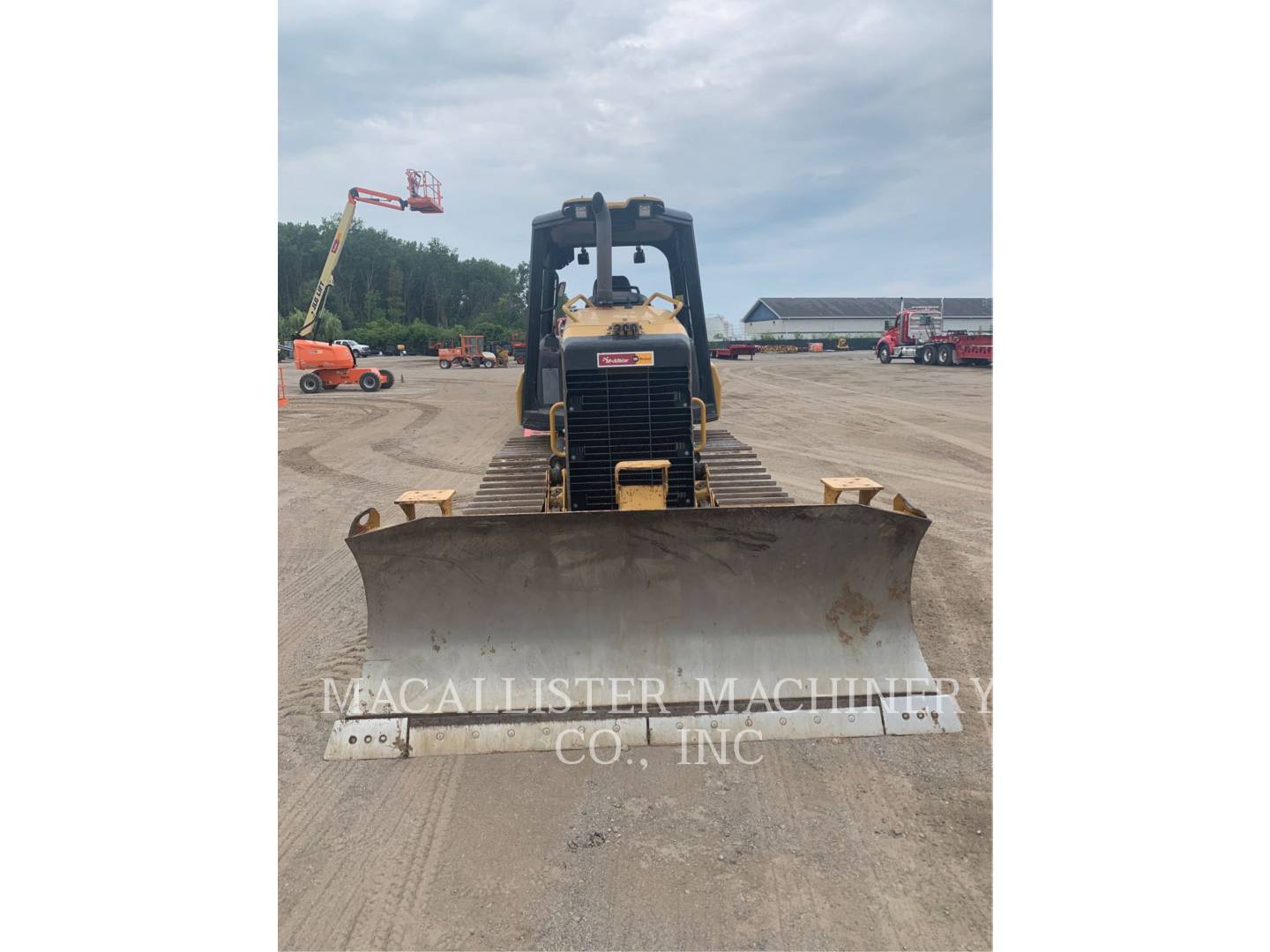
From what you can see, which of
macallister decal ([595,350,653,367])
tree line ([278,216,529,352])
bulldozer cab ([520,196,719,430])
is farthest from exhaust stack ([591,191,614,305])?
tree line ([278,216,529,352])

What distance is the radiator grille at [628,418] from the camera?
4.30 m

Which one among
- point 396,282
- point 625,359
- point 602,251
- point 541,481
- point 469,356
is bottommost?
point 541,481

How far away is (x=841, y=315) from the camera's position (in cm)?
6350

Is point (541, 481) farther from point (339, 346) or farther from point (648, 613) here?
point (339, 346)

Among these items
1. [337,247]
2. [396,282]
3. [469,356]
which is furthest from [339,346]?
[396,282]

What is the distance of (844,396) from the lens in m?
19.8

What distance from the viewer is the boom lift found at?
2114cm

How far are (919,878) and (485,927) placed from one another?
1448 mm

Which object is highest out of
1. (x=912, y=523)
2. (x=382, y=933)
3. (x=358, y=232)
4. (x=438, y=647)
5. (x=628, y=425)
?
(x=358, y=232)

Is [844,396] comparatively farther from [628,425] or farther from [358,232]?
[358,232]

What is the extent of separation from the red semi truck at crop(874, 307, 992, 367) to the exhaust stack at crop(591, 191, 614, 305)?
26305 millimetres

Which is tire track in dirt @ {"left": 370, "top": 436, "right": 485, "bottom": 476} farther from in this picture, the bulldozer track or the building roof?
the building roof

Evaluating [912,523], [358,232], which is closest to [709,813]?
[912,523]

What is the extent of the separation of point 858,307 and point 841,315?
2.87 meters
